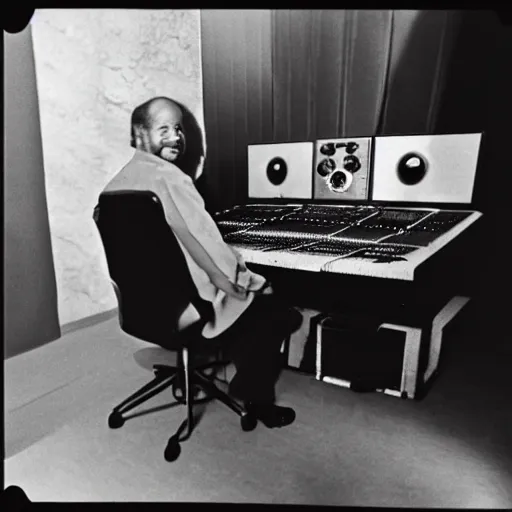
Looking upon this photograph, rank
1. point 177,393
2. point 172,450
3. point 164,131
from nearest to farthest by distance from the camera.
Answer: point 164,131 → point 172,450 → point 177,393

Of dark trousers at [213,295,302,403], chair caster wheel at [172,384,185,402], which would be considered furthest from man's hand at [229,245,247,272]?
chair caster wheel at [172,384,185,402]

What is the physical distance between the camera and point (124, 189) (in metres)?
0.99

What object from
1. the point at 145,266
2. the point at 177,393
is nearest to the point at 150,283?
the point at 145,266

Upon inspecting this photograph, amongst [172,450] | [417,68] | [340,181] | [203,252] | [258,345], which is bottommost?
[172,450]

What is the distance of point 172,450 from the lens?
1.14 m

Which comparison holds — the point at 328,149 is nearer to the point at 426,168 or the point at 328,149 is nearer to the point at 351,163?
the point at 351,163

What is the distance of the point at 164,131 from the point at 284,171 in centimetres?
73

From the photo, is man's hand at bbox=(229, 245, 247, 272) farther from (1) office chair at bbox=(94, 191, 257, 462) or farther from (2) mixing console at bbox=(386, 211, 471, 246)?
(2) mixing console at bbox=(386, 211, 471, 246)

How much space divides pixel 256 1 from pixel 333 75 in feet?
1.73

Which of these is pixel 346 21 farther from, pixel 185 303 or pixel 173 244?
pixel 185 303

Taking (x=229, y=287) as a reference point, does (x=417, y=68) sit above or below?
above

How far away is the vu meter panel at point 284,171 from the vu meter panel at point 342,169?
37mm

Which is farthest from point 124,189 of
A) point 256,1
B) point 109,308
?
point 256,1

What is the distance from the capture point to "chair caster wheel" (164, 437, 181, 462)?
1127mm
